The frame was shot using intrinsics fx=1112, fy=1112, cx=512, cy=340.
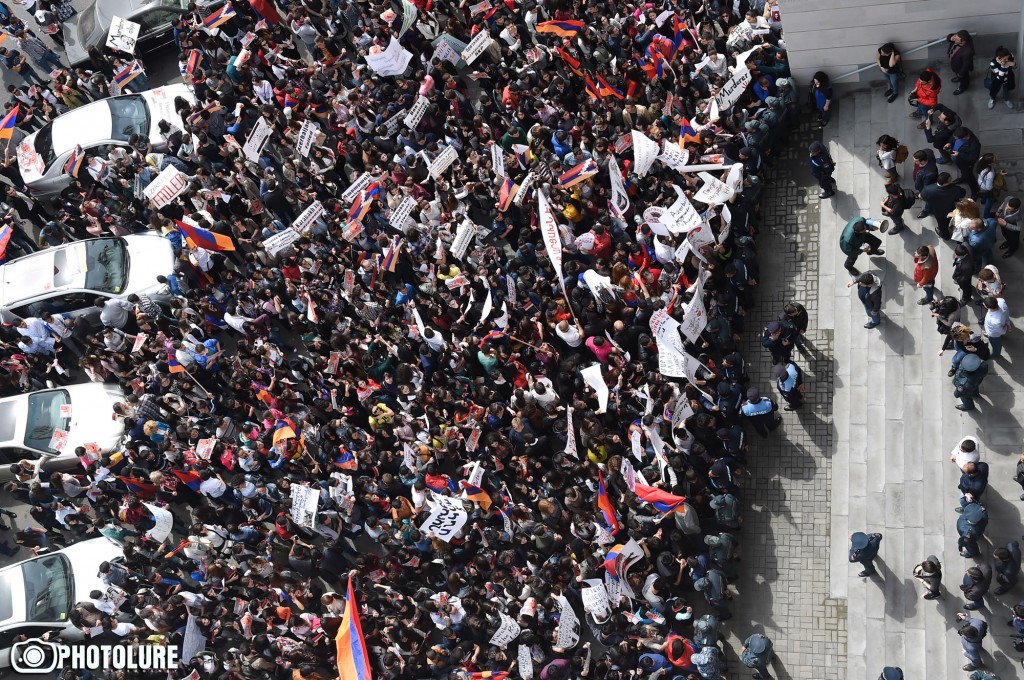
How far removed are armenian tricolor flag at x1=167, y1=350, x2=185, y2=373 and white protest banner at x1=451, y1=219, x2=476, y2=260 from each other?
5.71 metres

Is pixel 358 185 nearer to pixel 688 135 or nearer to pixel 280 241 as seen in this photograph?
pixel 280 241

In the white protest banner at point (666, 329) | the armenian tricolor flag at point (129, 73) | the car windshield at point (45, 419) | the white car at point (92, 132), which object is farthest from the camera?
the armenian tricolor flag at point (129, 73)

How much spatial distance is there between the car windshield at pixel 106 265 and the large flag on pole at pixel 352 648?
32.6 feet

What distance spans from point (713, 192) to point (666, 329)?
114 inches

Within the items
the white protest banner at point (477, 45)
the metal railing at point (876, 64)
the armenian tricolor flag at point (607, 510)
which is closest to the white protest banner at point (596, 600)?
the armenian tricolor flag at point (607, 510)

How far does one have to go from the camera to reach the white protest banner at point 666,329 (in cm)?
1750

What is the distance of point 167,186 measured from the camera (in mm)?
23938

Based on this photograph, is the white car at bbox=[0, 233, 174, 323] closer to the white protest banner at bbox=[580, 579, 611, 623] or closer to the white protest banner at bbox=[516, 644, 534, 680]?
the white protest banner at bbox=[516, 644, 534, 680]

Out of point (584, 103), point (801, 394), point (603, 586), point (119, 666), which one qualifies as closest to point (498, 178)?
point (584, 103)

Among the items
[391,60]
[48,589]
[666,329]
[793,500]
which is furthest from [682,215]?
[48,589]

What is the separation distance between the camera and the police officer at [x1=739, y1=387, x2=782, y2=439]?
1739 cm

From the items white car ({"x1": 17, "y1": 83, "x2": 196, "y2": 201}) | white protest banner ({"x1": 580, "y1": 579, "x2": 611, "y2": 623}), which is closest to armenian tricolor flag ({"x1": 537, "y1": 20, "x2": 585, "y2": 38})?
white car ({"x1": 17, "y1": 83, "x2": 196, "y2": 201})

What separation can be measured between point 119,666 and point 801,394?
12255mm

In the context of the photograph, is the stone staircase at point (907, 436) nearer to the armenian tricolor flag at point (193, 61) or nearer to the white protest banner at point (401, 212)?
the white protest banner at point (401, 212)
